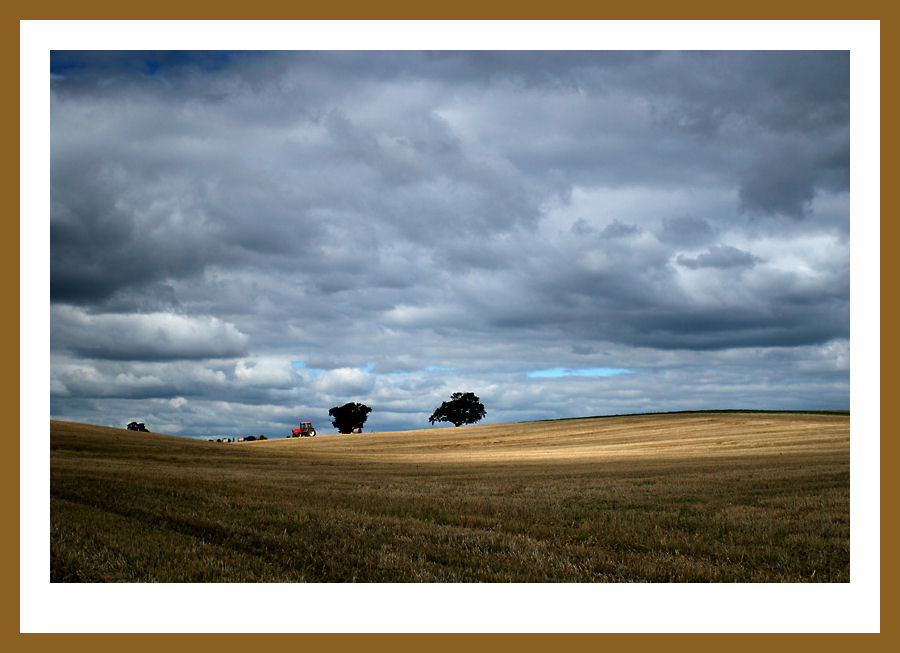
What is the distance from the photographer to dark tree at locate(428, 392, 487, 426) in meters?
134

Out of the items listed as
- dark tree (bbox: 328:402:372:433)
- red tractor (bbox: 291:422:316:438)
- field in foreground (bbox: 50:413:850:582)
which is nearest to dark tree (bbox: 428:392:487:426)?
dark tree (bbox: 328:402:372:433)

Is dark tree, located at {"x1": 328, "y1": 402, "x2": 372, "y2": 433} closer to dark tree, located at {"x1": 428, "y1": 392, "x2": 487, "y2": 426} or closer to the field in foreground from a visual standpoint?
dark tree, located at {"x1": 428, "y1": 392, "x2": 487, "y2": 426}

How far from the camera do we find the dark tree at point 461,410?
13412 centimetres

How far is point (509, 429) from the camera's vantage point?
84.1m

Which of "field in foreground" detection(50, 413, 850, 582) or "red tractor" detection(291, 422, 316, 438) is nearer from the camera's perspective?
"field in foreground" detection(50, 413, 850, 582)

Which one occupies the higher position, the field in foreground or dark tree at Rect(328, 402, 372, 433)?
the field in foreground

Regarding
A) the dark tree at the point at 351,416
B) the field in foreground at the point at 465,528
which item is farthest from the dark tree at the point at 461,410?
the field in foreground at the point at 465,528

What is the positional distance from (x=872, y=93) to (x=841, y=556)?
7.54 metres

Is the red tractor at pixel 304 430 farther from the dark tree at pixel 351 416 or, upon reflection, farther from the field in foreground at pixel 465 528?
the field in foreground at pixel 465 528

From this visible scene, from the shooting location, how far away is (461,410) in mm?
134250

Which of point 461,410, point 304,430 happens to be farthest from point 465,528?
point 461,410

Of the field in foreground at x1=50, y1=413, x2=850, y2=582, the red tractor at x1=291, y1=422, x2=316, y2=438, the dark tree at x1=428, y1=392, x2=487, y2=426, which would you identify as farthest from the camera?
the dark tree at x1=428, y1=392, x2=487, y2=426

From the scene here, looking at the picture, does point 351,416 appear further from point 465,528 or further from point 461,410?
point 465,528

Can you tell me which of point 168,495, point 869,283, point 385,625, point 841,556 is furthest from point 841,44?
point 168,495
